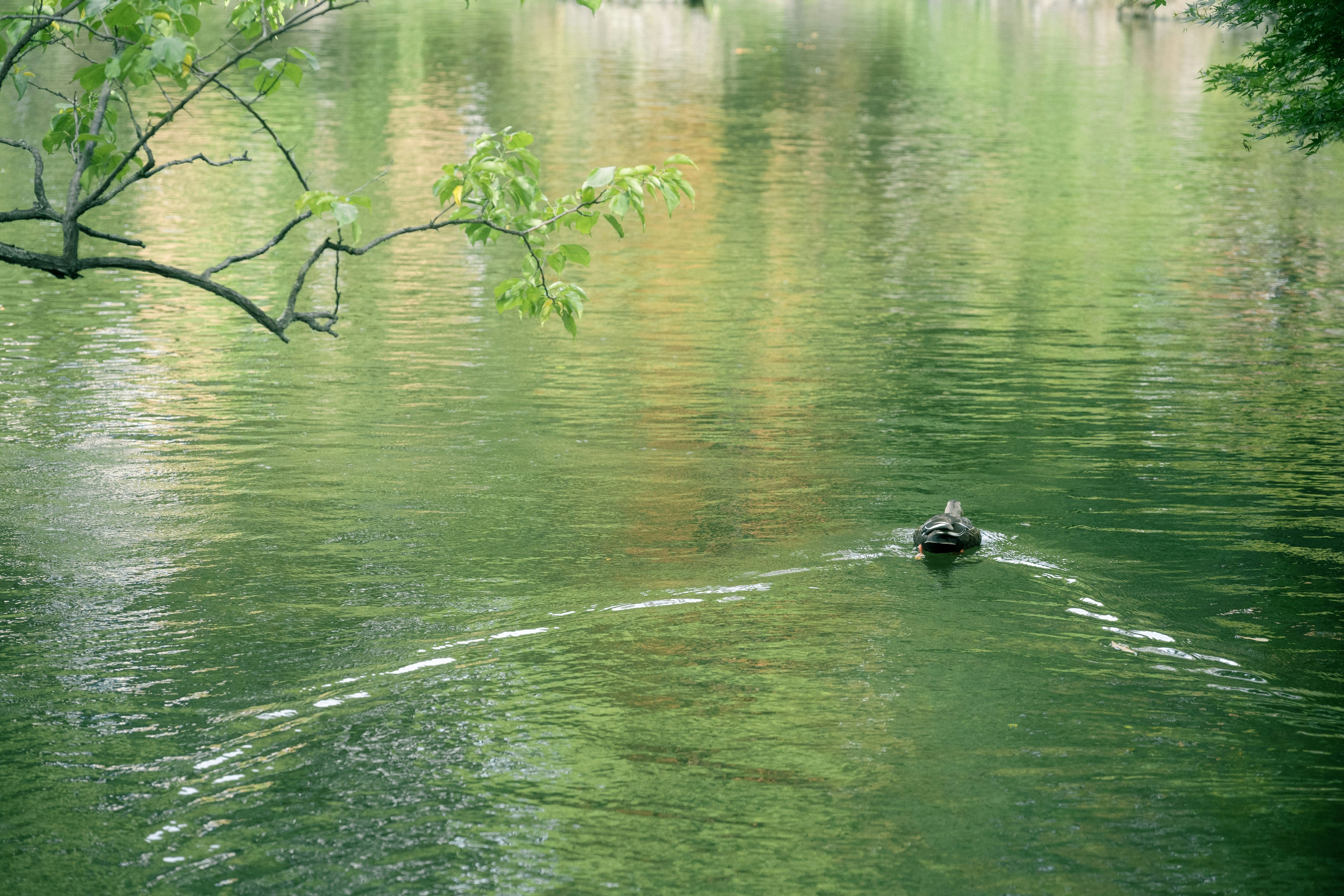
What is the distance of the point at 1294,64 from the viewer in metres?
14.5

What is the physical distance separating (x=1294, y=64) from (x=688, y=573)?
311 inches

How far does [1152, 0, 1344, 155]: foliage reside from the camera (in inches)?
536

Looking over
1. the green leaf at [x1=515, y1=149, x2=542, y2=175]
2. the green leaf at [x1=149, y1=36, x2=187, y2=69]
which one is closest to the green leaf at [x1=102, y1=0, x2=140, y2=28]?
the green leaf at [x1=149, y1=36, x2=187, y2=69]

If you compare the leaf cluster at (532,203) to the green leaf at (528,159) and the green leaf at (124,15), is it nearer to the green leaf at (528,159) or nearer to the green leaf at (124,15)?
the green leaf at (528,159)


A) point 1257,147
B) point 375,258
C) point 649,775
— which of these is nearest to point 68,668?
point 649,775

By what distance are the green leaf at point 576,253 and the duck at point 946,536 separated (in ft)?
14.5

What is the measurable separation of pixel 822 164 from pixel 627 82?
21699 millimetres

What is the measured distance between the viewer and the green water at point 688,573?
8758 mm

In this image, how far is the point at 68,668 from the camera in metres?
10.9

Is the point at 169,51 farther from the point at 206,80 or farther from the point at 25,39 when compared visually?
the point at 25,39

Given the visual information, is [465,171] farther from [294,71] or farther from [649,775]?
[649,775]

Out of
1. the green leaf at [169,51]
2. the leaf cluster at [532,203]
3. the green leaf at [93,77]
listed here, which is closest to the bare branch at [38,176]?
the green leaf at [93,77]

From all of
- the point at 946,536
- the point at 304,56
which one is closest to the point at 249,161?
the point at 304,56

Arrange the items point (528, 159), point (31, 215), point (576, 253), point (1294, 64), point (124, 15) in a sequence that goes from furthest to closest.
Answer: point (1294, 64)
point (576, 253)
point (528, 159)
point (31, 215)
point (124, 15)
